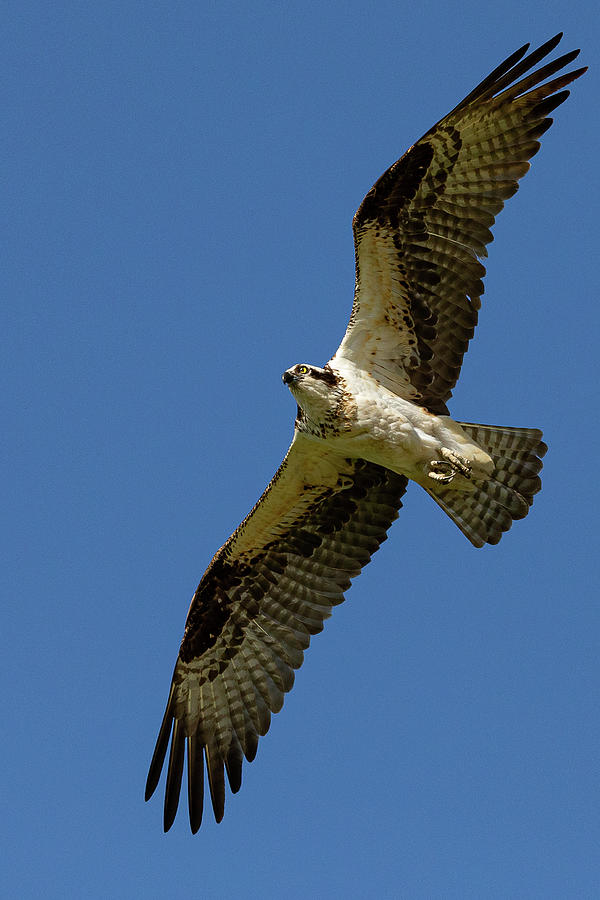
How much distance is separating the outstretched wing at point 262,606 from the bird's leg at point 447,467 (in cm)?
74

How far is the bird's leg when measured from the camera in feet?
39.5

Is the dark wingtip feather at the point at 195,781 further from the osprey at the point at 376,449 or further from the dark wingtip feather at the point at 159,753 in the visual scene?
the dark wingtip feather at the point at 159,753

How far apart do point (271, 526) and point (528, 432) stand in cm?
265

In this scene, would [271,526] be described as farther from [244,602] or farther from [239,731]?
[239,731]

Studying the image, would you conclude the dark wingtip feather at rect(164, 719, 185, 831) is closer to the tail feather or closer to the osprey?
the osprey

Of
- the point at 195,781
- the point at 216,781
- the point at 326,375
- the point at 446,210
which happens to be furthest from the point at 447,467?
the point at 195,781

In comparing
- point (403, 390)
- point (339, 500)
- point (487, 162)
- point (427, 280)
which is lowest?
point (339, 500)

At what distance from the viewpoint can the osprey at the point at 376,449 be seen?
11812 mm

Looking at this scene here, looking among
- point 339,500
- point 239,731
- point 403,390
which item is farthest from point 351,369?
point 239,731

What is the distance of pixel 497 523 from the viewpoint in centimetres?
1234

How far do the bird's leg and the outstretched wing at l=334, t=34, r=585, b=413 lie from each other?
1.52 ft

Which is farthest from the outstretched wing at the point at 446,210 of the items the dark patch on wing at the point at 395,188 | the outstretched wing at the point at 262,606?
the outstretched wing at the point at 262,606

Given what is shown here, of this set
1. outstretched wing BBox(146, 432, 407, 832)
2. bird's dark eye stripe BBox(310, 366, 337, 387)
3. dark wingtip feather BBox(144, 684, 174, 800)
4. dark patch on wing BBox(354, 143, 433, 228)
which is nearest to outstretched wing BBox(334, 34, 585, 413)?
dark patch on wing BBox(354, 143, 433, 228)

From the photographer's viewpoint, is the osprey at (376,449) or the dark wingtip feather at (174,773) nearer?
the osprey at (376,449)
